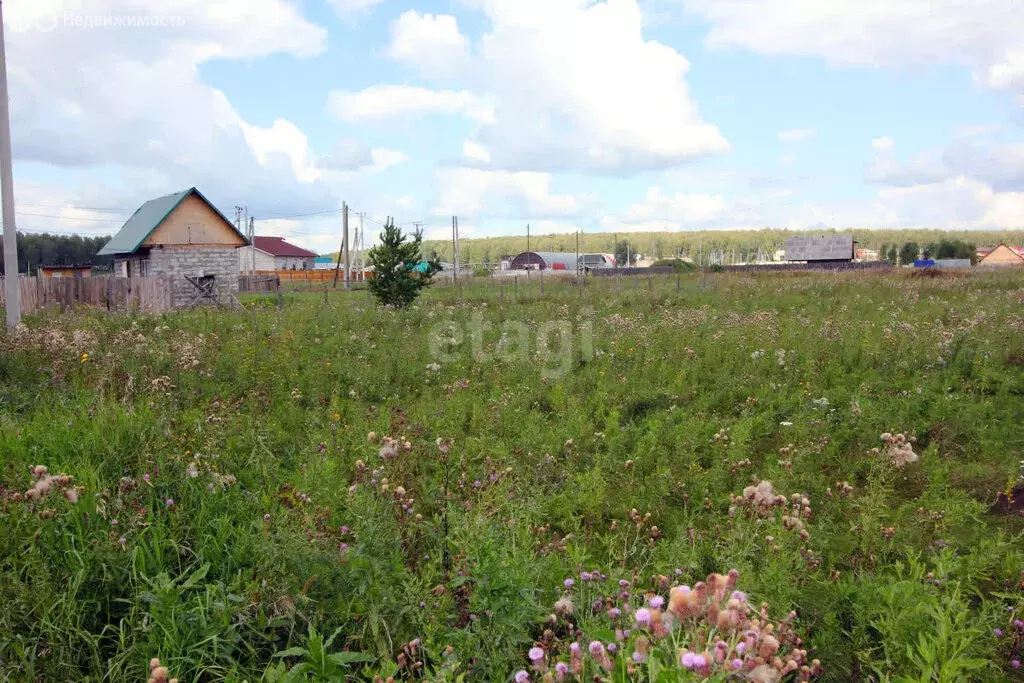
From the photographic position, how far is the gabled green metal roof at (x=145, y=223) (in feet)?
85.7

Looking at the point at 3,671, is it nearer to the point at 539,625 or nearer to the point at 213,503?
the point at 213,503

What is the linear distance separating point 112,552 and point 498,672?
209 cm

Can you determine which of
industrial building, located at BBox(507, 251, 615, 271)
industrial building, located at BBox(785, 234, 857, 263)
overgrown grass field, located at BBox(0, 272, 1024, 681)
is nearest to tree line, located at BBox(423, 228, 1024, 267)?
industrial building, located at BBox(507, 251, 615, 271)

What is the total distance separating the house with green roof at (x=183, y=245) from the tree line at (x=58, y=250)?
5002cm

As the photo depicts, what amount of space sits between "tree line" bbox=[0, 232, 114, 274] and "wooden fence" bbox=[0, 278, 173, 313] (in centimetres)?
5921

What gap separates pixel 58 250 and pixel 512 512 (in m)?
94.6

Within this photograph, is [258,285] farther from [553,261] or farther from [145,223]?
[553,261]

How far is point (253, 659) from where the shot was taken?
2834 mm

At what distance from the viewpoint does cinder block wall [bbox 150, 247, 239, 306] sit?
2611cm

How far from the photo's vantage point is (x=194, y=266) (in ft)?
88.5

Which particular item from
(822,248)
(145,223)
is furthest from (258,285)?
(822,248)

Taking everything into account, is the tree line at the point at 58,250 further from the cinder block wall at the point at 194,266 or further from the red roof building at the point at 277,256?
the cinder block wall at the point at 194,266

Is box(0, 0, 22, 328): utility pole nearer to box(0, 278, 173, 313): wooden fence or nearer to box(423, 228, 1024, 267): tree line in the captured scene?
box(0, 278, 173, 313): wooden fence

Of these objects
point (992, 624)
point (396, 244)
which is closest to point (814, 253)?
point (396, 244)
